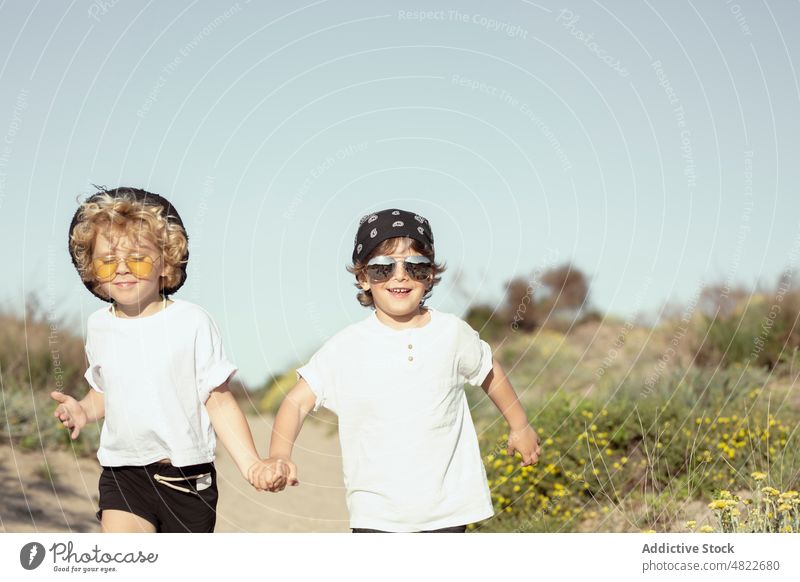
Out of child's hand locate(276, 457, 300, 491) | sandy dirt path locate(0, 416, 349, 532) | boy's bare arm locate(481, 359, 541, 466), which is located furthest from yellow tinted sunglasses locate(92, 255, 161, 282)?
sandy dirt path locate(0, 416, 349, 532)

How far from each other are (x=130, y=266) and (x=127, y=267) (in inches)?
0.6

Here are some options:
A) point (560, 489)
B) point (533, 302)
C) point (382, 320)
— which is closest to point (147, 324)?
point (382, 320)

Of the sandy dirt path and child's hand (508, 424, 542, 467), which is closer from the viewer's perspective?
child's hand (508, 424, 542, 467)

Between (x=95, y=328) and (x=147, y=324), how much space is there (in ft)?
1.04

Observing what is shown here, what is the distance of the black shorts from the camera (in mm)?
5309

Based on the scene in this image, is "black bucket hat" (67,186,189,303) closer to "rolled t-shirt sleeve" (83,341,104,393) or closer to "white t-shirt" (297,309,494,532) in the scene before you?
"rolled t-shirt sleeve" (83,341,104,393)

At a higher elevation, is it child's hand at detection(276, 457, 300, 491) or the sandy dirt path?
child's hand at detection(276, 457, 300, 491)

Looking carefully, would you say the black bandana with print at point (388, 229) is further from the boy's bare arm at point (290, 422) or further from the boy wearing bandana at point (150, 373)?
the boy wearing bandana at point (150, 373)

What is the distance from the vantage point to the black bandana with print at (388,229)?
5359 millimetres

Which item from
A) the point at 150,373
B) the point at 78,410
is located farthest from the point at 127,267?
the point at 78,410

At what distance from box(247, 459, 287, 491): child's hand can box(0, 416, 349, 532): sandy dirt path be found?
4747 millimetres

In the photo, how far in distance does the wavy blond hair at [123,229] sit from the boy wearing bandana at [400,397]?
91cm

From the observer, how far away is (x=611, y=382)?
40.2 ft
